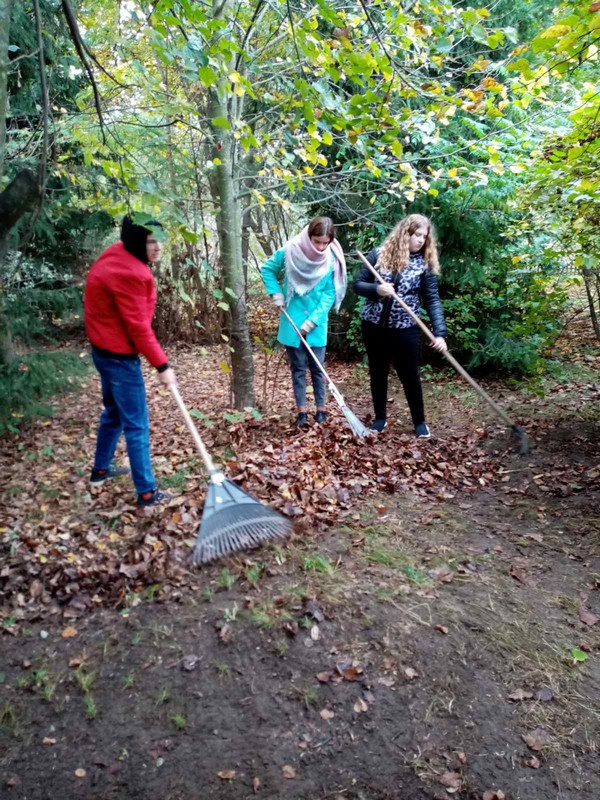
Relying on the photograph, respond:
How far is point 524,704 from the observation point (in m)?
2.62

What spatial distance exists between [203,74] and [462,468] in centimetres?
367

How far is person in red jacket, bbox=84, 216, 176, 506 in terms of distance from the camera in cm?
322

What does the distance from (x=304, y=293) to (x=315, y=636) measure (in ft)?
10.3

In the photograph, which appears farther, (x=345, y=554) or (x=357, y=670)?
(x=345, y=554)

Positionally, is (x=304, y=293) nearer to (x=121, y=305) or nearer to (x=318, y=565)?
(x=121, y=305)

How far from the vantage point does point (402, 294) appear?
4898 mm

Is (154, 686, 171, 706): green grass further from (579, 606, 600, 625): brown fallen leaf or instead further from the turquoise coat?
the turquoise coat

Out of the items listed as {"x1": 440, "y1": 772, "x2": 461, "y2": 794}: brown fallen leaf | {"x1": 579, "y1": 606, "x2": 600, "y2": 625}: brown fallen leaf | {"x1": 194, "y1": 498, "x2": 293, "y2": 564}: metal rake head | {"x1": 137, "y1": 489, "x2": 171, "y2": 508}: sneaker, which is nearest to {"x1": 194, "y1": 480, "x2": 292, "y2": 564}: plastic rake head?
{"x1": 194, "y1": 498, "x2": 293, "y2": 564}: metal rake head

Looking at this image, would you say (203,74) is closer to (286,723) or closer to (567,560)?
(286,723)

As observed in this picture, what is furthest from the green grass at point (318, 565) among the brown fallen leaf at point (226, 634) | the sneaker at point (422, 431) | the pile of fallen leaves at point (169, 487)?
the sneaker at point (422, 431)

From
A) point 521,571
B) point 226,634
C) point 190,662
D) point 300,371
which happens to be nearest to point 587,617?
point 521,571

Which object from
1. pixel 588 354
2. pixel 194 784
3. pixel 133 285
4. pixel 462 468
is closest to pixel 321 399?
pixel 462 468

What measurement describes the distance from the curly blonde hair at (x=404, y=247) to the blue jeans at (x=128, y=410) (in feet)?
8.19

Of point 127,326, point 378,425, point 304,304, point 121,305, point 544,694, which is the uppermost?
point 304,304
